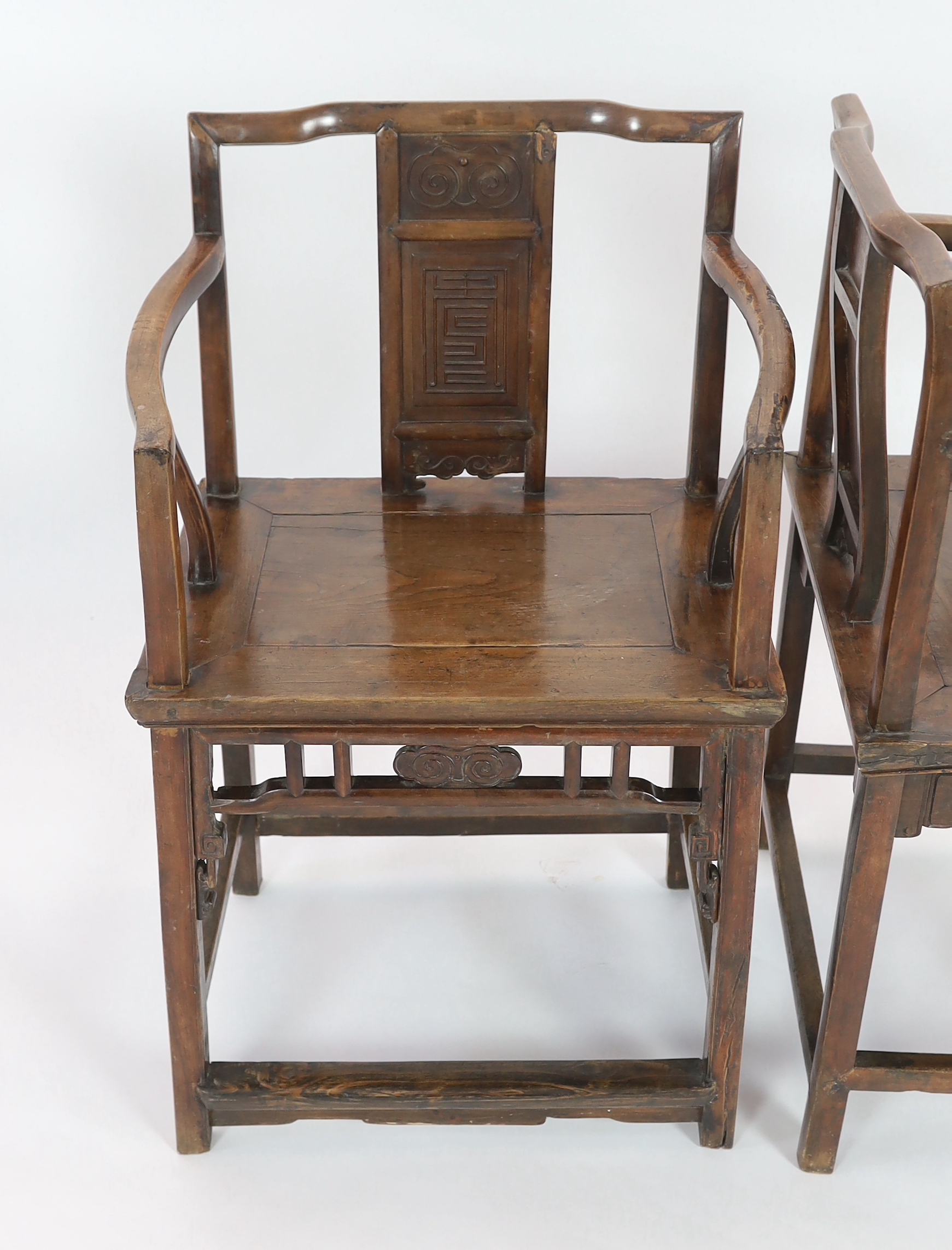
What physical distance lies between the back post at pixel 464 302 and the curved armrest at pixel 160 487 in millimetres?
330

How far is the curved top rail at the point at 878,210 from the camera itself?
5.62ft

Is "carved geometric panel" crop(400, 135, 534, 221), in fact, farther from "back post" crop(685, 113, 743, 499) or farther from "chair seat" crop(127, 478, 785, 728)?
"chair seat" crop(127, 478, 785, 728)

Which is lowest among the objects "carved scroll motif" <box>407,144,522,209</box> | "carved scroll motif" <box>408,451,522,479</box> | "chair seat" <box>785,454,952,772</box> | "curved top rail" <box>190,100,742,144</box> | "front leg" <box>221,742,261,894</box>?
"front leg" <box>221,742,261,894</box>

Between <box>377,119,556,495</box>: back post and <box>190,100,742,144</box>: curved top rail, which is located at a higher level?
<box>190,100,742,144</box>: curved top rail

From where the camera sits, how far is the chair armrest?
5.95ft

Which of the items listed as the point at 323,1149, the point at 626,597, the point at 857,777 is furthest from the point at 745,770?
the point at 323,1149

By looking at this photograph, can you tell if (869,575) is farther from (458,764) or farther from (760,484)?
(458,764)

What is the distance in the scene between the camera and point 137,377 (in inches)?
73.9

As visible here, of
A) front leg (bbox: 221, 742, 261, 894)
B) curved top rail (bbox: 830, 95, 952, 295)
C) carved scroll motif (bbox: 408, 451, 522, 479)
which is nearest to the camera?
curved top rail (bbox: 830, 95, 952, 295)

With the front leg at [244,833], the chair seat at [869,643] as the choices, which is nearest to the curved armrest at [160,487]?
the front leg at [244,833]

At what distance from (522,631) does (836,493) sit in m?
0.44

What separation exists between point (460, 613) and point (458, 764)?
0.66 feet

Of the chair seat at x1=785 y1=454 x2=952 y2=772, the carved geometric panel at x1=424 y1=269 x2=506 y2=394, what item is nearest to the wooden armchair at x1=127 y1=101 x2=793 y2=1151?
the carved geometric panel at x1=424 y1=269 x2=506 y2=394

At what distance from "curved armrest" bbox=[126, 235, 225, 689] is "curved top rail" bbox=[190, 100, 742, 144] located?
0.26m
